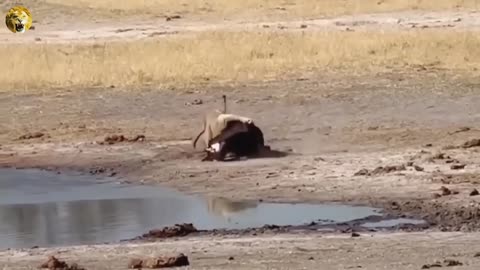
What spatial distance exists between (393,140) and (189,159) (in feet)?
7.98

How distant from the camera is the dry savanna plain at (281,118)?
10906 millimetres

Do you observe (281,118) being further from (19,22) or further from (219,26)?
(19,22)

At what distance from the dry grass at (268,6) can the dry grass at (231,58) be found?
31.3ft

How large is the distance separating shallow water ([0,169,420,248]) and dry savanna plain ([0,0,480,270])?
1.56ft

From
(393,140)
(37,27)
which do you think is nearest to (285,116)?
(393,140)

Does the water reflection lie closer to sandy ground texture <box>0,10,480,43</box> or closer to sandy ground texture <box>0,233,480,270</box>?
sandy ground texture <box>0,233,480,270</box>

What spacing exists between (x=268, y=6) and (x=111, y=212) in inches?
1106

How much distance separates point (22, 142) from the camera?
19.6 meters

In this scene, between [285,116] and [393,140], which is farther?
[285,116]

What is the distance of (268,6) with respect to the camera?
4159cm

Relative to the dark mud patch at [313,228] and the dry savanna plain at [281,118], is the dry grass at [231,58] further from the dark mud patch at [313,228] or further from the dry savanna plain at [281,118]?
the dark mud patch at [313,228]

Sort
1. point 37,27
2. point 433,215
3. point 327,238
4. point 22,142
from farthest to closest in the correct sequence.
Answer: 1. point 37,27
2. point 22,142
3. point 433,215
4. point 327,238

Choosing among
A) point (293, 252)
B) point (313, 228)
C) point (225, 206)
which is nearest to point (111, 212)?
point (225, 206)

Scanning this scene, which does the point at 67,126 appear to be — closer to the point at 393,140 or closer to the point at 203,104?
the point at 203,104
